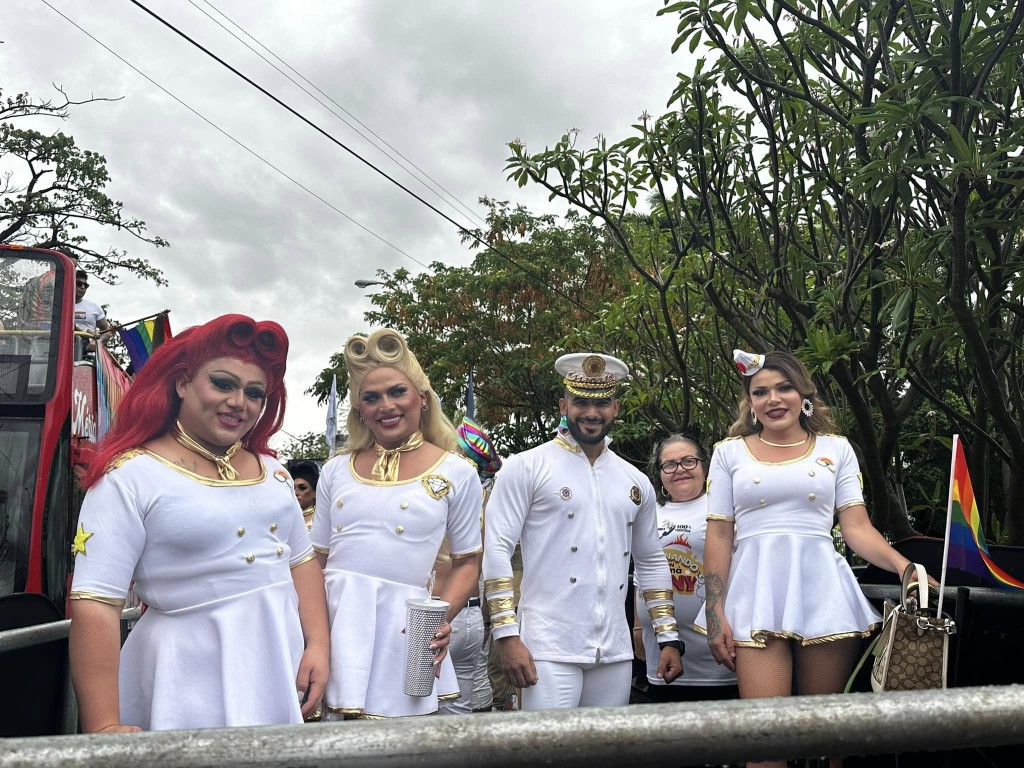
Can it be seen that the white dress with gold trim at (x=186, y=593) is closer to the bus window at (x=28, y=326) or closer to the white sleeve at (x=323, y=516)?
the white sleeve at (x=323, y=516)

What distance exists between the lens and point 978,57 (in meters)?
4.42

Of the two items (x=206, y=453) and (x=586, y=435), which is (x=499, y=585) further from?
(x=206, y=453)

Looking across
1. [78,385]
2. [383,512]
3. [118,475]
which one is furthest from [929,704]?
[78,385]

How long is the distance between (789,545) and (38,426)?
4726 millimetres

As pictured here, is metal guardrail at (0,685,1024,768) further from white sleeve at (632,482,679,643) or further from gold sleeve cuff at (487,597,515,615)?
white sleeve at (632,482,679,643)

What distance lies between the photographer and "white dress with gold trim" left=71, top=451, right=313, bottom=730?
7.66 feet

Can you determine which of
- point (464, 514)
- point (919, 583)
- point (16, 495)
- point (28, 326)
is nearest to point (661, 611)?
point (464, 514)

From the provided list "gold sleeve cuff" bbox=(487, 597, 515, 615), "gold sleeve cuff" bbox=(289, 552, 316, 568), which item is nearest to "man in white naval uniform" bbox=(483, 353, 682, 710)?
"gold sleeve cuff" bbox=(487, 597, 515, 615)

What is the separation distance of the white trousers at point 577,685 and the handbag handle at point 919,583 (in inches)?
47.4

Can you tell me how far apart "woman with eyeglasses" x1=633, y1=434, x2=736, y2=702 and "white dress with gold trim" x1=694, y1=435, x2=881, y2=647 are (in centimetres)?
66

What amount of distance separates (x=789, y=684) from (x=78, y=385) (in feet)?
18.7

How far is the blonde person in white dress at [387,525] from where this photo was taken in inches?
115

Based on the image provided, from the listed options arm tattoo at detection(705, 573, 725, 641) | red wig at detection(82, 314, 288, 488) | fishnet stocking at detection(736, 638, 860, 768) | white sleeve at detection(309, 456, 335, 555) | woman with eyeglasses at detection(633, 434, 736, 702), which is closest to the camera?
red wig at detection(82, 314, 288, 488)

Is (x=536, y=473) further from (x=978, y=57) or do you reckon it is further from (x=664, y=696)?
(x=978, y=57)
